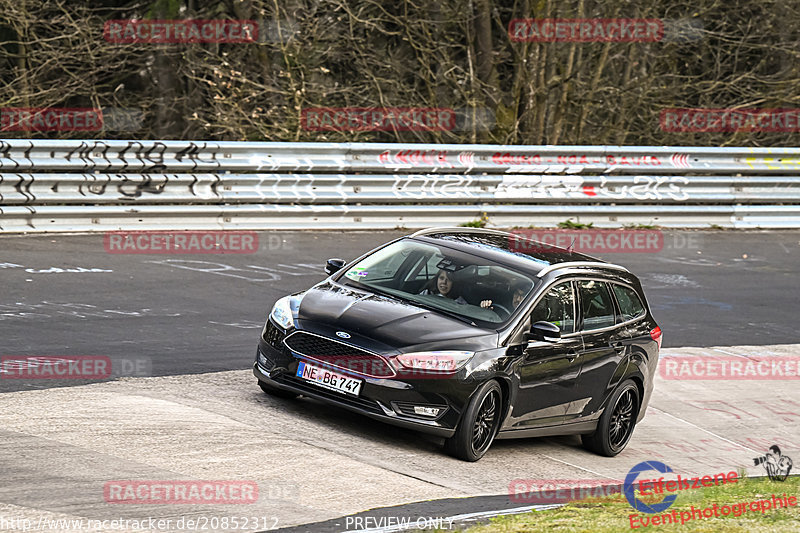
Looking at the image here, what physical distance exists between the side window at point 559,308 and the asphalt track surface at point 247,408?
1.12m

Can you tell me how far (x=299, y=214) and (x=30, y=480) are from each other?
1161cm

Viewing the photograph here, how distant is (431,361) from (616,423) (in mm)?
2505

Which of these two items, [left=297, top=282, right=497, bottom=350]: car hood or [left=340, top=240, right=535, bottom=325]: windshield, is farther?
[left=340, top=240, right=535, bottom=325]: windshield

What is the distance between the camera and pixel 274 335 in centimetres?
891

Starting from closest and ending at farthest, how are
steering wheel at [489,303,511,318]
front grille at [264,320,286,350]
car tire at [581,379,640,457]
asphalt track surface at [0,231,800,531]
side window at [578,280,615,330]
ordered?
1. asphalt track surface at [0,231,800,531]
2. front grille at [264,320,286,350]
3. steering wheel at [489,303,511,318]
4. side window at [578,280,615,330]
5. car tire at [581,379,640,457]

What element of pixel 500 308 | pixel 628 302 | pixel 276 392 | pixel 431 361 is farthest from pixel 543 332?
pixel 276 392

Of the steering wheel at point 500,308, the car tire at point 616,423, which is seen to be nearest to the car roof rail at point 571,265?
the steering wheel at point 500,308

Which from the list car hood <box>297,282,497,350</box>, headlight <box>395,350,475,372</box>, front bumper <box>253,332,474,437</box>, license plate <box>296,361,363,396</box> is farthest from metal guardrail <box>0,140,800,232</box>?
headlight <box>395,350,475,372</box>

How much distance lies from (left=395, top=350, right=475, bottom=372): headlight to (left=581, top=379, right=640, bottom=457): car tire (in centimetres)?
208

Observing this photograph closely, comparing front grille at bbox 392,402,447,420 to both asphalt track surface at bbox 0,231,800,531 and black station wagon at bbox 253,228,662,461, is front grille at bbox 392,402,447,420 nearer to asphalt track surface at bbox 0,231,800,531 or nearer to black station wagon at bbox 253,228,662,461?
black station wagon at bbox 253,228,662,461

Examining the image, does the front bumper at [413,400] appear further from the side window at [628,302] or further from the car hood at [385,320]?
the side window at [628,302]

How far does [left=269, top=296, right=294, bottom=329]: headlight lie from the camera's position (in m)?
8.84

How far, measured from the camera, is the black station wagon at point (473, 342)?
8344mm

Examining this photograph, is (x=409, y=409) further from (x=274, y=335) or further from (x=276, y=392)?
(x=276, y=392)
